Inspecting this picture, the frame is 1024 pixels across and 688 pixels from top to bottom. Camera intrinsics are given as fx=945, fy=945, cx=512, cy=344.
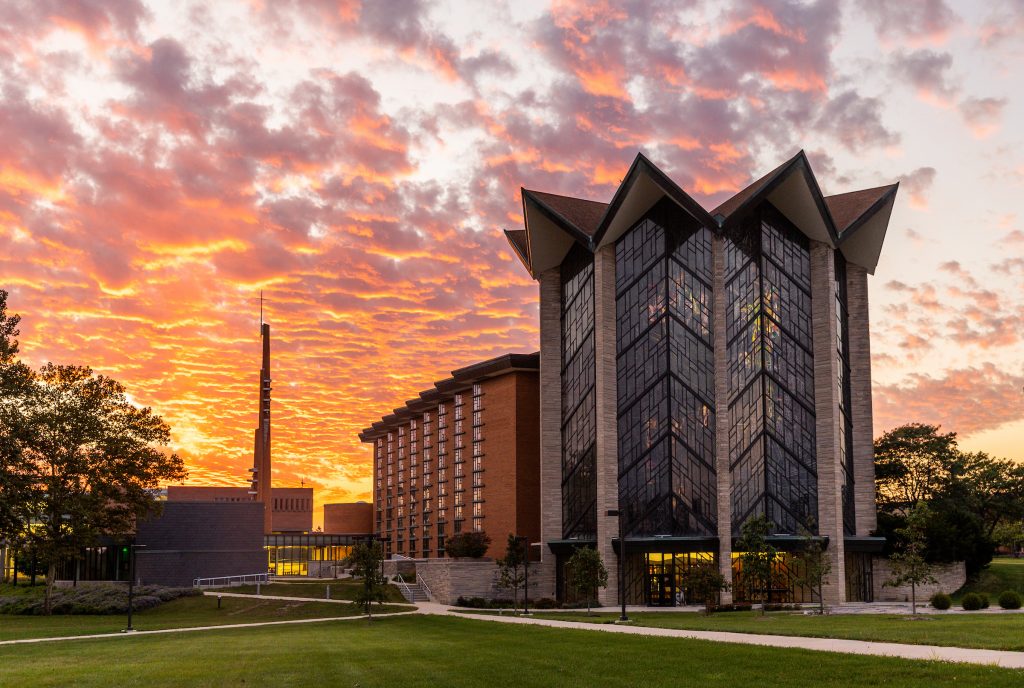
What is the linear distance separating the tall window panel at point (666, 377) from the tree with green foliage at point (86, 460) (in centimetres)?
3566

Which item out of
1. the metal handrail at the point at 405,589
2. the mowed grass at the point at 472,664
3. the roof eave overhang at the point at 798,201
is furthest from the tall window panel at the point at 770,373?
the mowed grass at the point at 472,664

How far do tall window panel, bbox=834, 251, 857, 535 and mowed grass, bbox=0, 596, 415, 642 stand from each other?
33.7m

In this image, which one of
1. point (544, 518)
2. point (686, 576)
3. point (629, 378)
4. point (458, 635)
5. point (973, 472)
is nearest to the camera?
point (458, 635)

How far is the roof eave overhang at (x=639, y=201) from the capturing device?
2680 inches

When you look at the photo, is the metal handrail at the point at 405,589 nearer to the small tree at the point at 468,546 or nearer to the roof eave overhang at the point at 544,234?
the small tree at the point at 468,546

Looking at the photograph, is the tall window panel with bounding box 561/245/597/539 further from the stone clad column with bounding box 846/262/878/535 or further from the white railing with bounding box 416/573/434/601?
the stone clad column with bounding box 846/262/878/535

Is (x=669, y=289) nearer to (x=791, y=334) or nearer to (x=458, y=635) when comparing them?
(x=791, y=334)

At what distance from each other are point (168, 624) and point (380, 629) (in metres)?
→ 15.7

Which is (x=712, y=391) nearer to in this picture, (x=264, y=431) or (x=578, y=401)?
(x=578, y=401)

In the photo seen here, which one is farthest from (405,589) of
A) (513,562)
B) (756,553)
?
(756,553)

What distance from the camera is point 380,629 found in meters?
44.2

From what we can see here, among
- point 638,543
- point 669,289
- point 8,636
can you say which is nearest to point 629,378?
point 669,289

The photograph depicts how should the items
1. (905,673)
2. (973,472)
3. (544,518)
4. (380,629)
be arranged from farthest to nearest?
(973,472), (544,518), (380,629), (905,673)

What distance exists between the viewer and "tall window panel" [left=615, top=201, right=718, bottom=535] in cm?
6706
